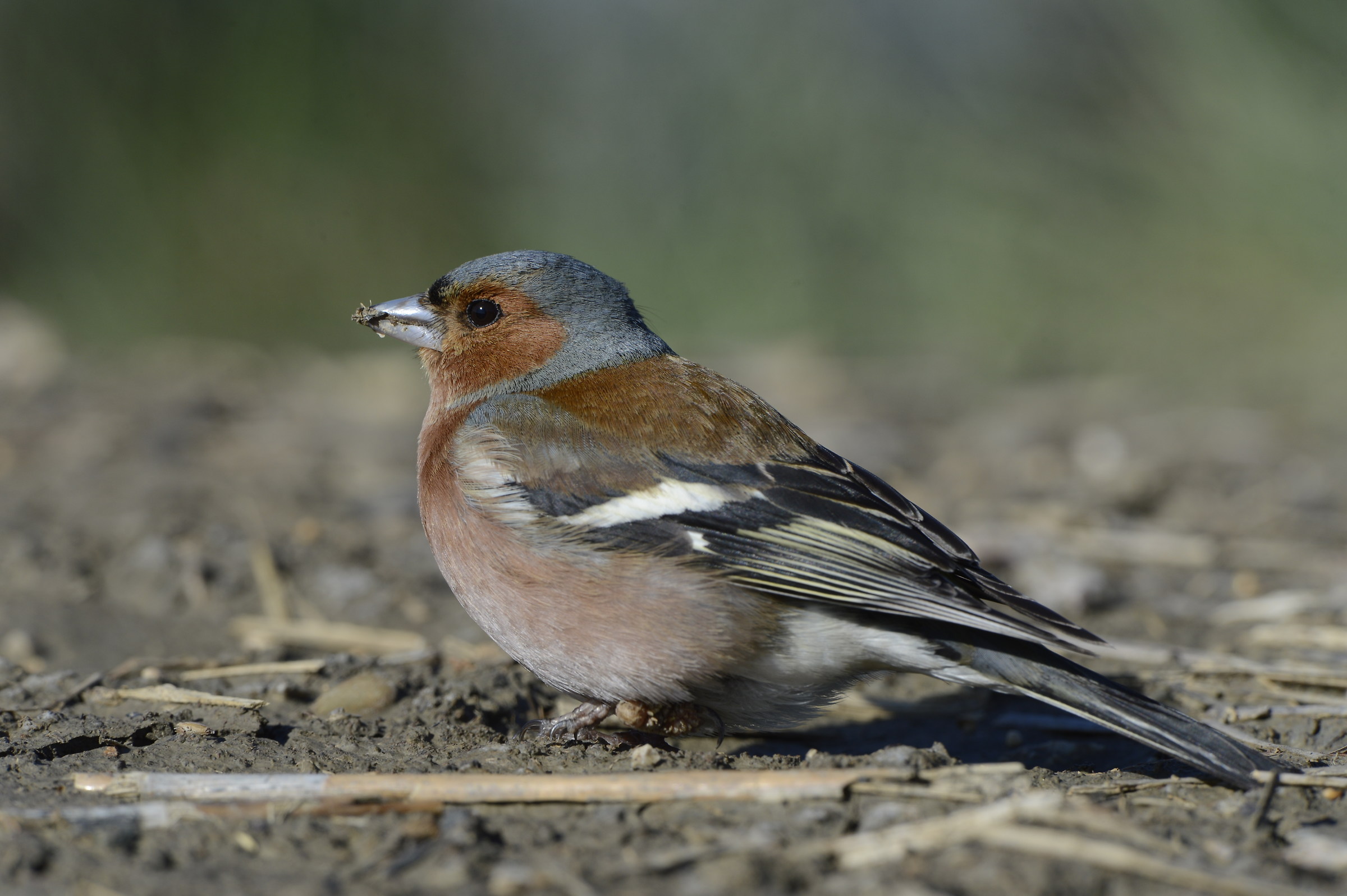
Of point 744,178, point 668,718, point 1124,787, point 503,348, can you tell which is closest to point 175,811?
point 668,718

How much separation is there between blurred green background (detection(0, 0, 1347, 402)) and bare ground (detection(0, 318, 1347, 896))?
98cm

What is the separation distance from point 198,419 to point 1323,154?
7987mm

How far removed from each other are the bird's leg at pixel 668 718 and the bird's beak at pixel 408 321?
1.49 metres

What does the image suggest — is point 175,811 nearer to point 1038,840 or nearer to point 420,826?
point 420,826

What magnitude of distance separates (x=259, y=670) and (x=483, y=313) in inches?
55.7

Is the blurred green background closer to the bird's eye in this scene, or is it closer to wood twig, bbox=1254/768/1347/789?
the bird's eye

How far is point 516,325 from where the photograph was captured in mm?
4094

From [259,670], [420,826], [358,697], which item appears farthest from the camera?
[259,670]

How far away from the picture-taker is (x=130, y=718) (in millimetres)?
3361

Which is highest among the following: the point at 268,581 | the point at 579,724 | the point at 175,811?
the point at 268,581

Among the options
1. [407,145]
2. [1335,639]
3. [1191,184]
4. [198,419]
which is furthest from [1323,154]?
[198,419]

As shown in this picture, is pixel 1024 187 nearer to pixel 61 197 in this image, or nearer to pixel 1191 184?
pixel 1191 184

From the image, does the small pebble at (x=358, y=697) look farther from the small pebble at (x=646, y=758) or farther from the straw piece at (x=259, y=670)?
the small pebble at (x=646, y=758)

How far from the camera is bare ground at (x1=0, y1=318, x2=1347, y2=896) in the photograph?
2.35 meters
